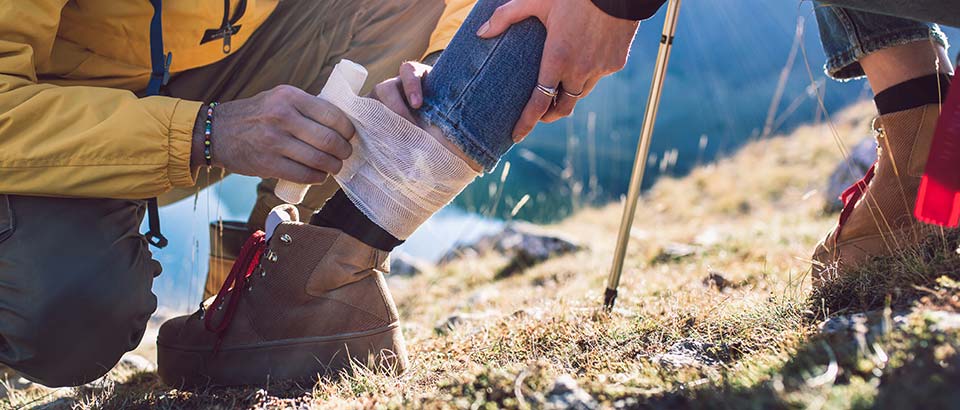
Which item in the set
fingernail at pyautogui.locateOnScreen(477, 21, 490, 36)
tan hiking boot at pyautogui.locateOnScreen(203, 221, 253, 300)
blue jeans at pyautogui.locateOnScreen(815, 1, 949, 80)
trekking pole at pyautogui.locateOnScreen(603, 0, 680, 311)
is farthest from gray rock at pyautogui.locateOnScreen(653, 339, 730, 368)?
tan hiking boot at pyautogui.locateOnScreen(203, 221, 253, 300)

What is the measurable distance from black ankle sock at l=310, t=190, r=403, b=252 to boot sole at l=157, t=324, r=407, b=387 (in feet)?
0.90

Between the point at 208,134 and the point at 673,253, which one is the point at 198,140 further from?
the point at 673,253

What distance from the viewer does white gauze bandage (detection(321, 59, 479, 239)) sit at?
1.80 meters

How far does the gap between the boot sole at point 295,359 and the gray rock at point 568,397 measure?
751 mm

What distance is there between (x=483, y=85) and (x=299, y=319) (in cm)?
85

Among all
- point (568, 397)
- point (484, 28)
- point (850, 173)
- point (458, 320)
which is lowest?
point (850, 173)

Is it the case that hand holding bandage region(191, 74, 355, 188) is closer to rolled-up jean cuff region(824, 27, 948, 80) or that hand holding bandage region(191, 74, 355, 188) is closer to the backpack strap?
the backpack strap

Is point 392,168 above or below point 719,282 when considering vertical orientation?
above

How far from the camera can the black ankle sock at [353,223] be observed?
1.94m

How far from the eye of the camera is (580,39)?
1.77 metres

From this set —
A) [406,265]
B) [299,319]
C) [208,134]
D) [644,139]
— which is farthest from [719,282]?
[406,265]

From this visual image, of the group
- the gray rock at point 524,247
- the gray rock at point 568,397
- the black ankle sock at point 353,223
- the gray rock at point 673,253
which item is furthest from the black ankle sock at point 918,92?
the gray rock at point 524,247

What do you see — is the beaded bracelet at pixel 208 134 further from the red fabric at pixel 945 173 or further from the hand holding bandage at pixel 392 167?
the red fabric at pixel 945 173

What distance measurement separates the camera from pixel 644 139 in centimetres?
254
